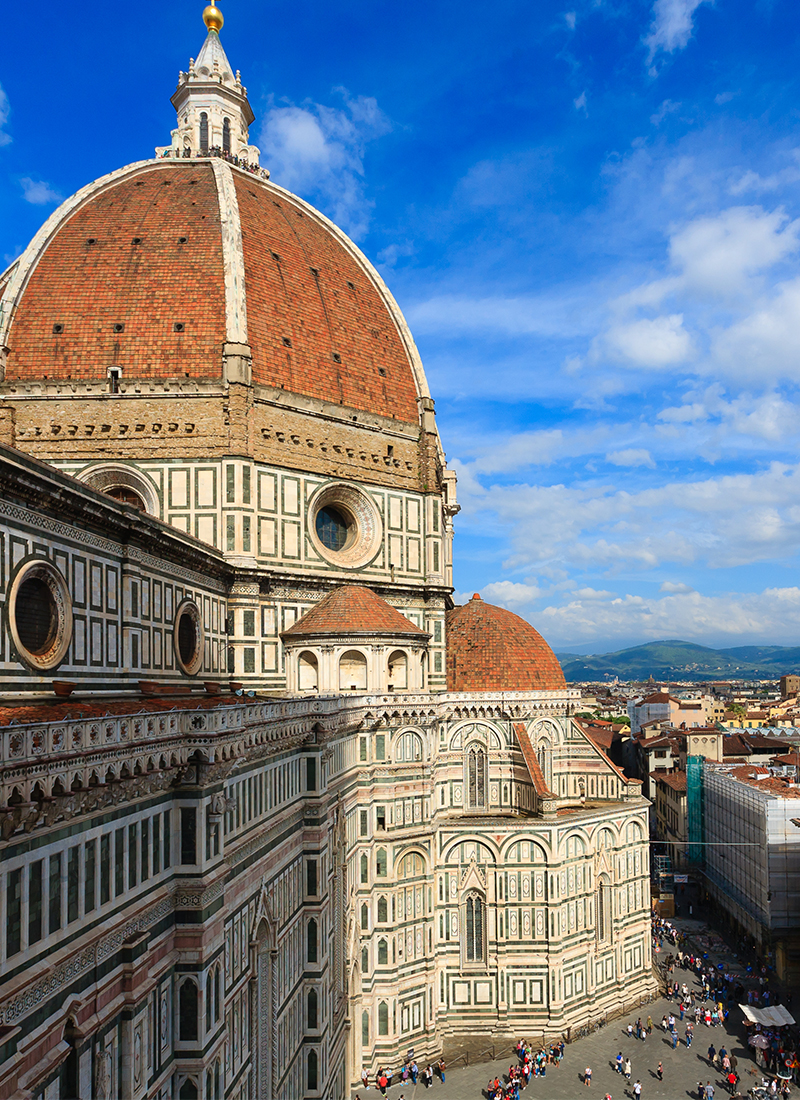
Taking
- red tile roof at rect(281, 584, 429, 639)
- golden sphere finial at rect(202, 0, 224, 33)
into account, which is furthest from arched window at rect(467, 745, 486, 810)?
golden sphere finial at rect(202, 0, 224, 33)

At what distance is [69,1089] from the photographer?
9875 mm

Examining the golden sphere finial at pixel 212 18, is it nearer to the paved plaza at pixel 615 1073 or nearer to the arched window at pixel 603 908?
the arched window at pixel 603 908

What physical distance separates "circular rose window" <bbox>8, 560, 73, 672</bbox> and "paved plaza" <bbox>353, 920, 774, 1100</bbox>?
1827 centimetres

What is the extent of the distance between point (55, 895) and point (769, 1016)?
28071 mm

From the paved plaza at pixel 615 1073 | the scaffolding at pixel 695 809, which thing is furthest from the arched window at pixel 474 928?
the scaffolding at pixel 695 809

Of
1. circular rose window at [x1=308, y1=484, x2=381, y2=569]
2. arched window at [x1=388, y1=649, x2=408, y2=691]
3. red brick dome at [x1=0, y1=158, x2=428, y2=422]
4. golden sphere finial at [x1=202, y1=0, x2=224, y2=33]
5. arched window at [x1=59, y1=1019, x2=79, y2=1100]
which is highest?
golden sphere finial at [x1=202, y1=0, x2=224, y2=33]

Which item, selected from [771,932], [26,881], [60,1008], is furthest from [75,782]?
[771,932]

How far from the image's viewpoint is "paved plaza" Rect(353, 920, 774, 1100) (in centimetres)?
2744

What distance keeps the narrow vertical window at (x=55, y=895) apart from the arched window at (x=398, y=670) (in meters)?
21.4

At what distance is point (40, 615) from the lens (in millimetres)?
16781

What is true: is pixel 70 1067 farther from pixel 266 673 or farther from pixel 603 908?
pixel 603 908

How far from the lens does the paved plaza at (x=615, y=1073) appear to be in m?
27.4

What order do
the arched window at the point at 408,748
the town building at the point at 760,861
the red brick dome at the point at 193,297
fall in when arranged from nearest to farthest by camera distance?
the arched window at the point at 408,748, the red brick dome at the point at 193,297, the town building at the point at 760,861

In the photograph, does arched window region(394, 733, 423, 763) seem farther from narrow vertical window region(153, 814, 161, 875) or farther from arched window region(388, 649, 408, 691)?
narrow vertical window region(153, 814, 161, 875)
